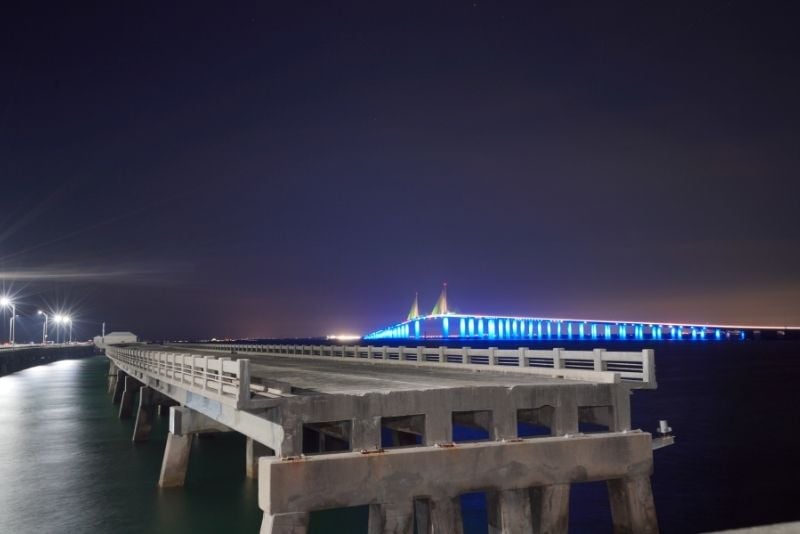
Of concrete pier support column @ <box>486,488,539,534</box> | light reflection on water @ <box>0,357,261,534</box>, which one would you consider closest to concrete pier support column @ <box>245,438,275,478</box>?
light reflection on water @ <box>0,357,261,534</box>

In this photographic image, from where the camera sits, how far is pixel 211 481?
25.9 metres

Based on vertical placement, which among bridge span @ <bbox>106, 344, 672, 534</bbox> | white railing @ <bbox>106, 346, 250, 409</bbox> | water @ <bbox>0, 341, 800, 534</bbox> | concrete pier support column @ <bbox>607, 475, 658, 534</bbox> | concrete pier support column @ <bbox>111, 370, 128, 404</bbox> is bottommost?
water @ <bbox>0, 341, 800, 534</bbox>

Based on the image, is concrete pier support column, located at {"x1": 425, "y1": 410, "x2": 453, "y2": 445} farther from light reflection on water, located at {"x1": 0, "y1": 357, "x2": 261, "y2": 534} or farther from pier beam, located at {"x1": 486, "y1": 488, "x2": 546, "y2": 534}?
light reflection on water, located at {"x1": 0, "y1": 357, "x2": 261, "y2": 534}

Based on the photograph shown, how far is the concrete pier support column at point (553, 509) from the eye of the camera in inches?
541

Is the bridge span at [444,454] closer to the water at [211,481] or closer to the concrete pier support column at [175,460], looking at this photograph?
the water at [211,481]

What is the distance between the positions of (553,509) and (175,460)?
1456 cm

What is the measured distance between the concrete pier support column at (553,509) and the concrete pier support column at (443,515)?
1895 millimetres

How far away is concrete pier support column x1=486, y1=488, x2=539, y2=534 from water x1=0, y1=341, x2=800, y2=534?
783 centimetres

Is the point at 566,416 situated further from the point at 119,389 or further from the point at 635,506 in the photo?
the point at 119,389

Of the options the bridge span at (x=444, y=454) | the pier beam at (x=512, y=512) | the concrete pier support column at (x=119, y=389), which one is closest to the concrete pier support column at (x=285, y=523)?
the bridge span at (x=444, y=454)

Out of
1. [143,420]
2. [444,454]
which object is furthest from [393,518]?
[143,420]

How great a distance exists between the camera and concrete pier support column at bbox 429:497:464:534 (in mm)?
12781

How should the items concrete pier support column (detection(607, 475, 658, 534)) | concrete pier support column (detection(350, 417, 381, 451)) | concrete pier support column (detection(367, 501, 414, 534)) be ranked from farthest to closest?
concrete pier support column (detection(607, 475, 658, 534)) < concrete pier support column (detection(350, 417, 381, 451)) < concrete pier support column (detection(367, 501, 414, 534))

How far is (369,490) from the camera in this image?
40.1ft
